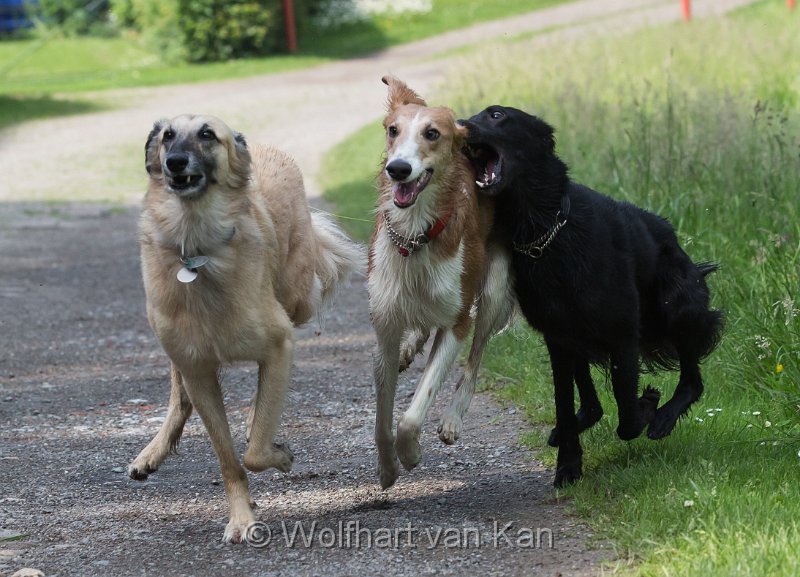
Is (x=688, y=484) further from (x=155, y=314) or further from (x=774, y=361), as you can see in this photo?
(x=155, y=314)

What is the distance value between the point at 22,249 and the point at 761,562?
9.19 meters

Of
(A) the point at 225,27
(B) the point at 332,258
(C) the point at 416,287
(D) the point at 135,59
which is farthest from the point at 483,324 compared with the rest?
(D) the point at 135,59

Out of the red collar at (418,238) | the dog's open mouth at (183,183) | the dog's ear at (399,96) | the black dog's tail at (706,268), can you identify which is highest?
the dog's ear at (399,96)

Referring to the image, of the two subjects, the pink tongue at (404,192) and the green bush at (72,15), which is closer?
the pink tongue at (404,192)

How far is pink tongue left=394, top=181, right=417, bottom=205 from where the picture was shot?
4.68 meters

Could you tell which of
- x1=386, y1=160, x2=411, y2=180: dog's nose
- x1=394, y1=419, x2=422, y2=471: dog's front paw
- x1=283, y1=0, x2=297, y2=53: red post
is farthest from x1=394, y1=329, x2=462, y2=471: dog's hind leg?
x1=283, y1=0, x2=297, y2=53: red post

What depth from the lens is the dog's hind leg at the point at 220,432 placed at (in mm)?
4852

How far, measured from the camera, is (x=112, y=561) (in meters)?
4.52

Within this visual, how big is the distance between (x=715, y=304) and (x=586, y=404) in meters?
1.88

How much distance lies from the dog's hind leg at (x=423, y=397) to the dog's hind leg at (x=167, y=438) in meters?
1.17

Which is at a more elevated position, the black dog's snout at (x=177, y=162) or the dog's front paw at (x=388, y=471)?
the black dog's snout at (x=177, y=162)

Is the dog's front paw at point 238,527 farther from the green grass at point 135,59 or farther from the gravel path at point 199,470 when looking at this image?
the green grass at point 135,59

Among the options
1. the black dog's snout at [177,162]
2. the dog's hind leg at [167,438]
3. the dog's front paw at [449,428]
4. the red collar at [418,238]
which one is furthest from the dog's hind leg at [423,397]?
the black dog's snout at [177,162]

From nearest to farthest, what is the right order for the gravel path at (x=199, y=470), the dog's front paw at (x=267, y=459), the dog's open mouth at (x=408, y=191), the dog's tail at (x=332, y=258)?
the gravel path at (x=199, y=470) → the dog's open mouth at (x=408, y=191) → the dog's front paw at (x=267, y=459) → the dog's tail at (x=332, y=258)
